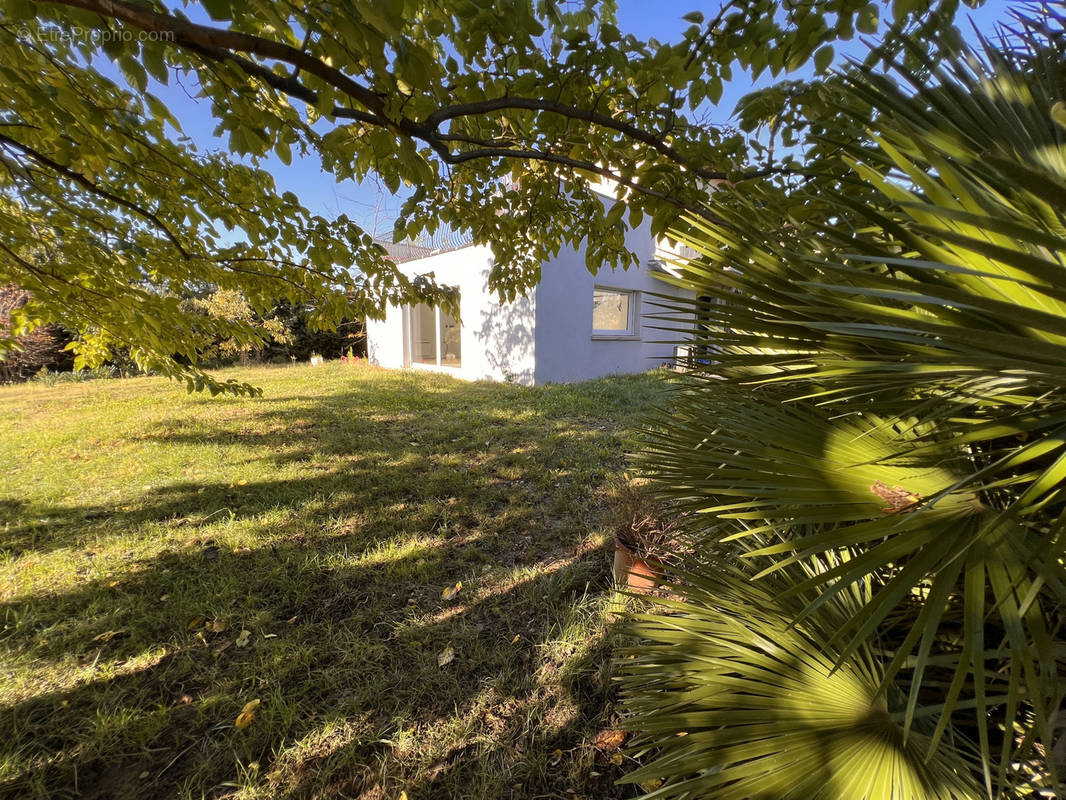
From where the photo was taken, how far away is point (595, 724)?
1.65 metres

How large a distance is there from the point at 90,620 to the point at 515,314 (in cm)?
740

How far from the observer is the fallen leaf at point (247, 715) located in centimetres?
162

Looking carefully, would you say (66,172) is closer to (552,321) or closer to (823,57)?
(823,57)

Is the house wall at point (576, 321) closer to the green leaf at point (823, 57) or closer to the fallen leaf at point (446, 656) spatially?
the green leaf at point (823, 57)

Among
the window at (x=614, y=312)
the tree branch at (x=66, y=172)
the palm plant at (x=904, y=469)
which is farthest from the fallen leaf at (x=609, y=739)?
the window at (x=614, y=312)

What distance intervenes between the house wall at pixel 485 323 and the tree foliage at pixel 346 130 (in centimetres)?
499

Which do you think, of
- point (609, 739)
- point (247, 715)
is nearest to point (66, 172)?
point (247, 715)

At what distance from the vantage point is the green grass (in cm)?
150

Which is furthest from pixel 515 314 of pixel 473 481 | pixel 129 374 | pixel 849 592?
pixel 129 374

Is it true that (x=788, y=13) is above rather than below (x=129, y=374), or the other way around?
above

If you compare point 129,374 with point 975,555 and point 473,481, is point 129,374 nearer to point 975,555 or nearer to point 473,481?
point 473,481

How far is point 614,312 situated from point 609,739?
30.4ft

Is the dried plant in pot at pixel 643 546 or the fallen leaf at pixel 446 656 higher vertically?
the dried plant in pot at pixel 643 546

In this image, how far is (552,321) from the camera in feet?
28.1
